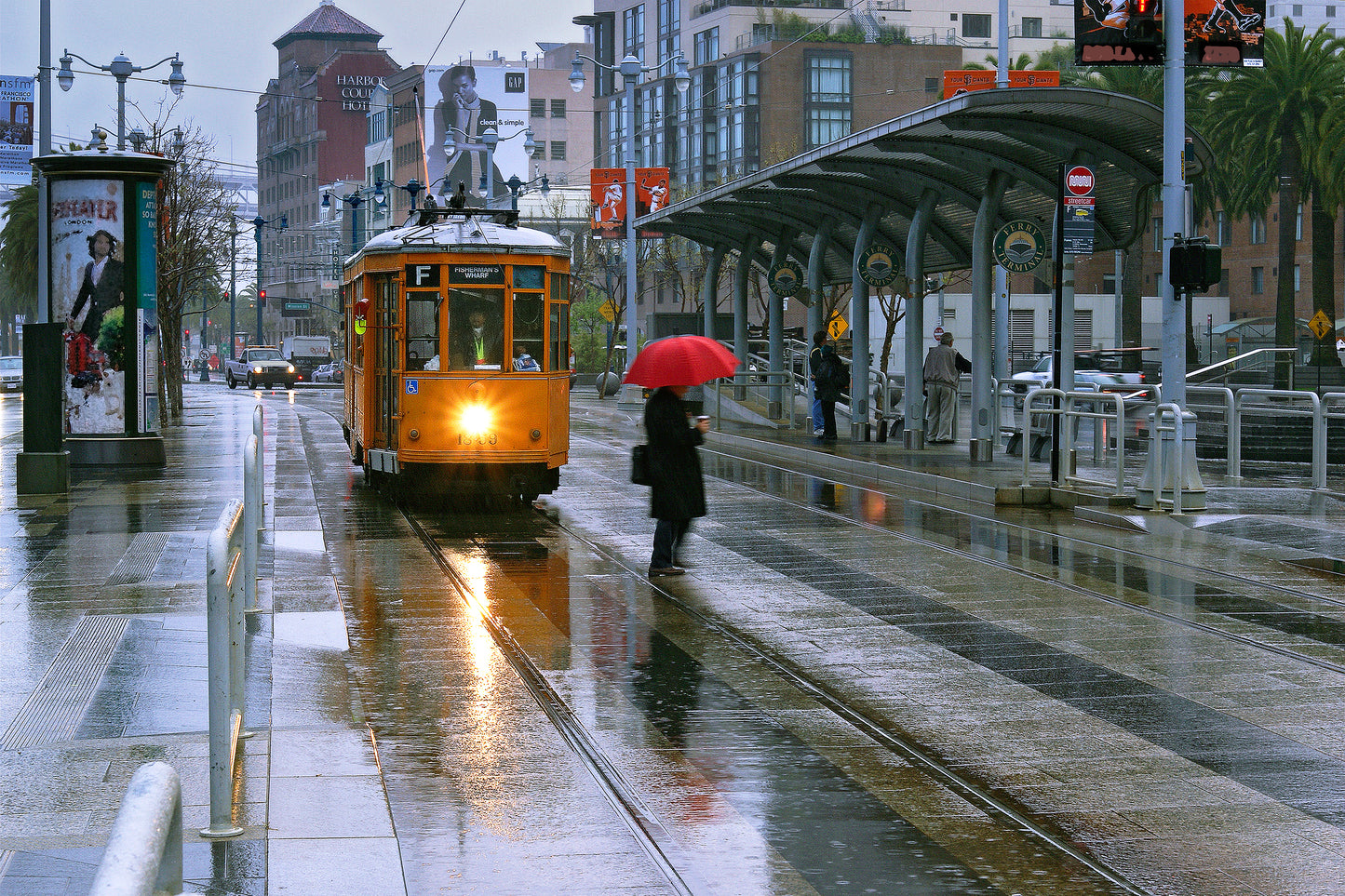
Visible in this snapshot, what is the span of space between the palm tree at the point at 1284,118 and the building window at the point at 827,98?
39.6 metres

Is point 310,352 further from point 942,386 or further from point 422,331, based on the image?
point 422,331

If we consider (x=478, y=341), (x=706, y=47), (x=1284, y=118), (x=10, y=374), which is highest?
(x=706, y=47)

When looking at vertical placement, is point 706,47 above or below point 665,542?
above

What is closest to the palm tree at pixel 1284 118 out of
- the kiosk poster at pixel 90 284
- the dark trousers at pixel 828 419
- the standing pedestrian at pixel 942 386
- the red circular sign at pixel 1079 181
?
the dark trousers at pixel 828 419

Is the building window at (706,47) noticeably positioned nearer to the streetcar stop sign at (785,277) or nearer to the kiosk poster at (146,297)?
the streetcar stop sign at (785,277)

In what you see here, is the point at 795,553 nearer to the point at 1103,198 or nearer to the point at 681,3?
the point at 1103,198

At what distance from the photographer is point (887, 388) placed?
28094 millimetres

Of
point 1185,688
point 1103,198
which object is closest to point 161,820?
point 1185,688

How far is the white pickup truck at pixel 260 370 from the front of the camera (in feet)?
231

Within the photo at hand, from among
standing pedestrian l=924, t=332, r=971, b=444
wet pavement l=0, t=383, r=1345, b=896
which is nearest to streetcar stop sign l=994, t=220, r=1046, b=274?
standing pedestrian l=924, t=332, r=971, b=444

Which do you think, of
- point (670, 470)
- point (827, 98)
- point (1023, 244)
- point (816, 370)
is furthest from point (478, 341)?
point (827, 98)

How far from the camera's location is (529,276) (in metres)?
17.6

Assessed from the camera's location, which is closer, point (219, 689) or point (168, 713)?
point (219, 689)

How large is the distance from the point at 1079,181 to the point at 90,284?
12.7m
